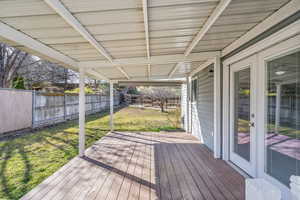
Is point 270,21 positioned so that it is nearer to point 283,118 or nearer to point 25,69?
point 283,118

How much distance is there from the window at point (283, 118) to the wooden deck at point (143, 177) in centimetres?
64

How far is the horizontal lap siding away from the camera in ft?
14.6

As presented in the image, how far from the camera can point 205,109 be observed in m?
4.95

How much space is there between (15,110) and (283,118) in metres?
8.09

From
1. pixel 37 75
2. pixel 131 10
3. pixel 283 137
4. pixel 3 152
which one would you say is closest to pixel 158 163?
pixel 283 137

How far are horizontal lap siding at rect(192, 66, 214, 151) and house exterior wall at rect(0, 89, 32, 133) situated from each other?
6.75 m

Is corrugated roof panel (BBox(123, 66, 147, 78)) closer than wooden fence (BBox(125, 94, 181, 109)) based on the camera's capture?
Yes

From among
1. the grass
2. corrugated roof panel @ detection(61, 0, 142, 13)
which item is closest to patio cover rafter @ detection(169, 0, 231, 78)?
corrugated roof panel @ detection(61, 0, 142, 13)

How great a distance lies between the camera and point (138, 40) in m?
2.87

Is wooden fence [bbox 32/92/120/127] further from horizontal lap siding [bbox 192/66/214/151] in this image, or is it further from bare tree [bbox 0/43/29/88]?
horizontal lap siding [bbox 192/66/214/151]

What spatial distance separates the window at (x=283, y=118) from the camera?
197 cm

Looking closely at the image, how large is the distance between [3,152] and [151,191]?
400 centimetres

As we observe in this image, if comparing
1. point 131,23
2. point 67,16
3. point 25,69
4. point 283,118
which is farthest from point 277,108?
point 25,69

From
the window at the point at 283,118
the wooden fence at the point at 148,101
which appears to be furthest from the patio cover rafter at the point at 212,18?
the wooden fence at the point at 148,101
